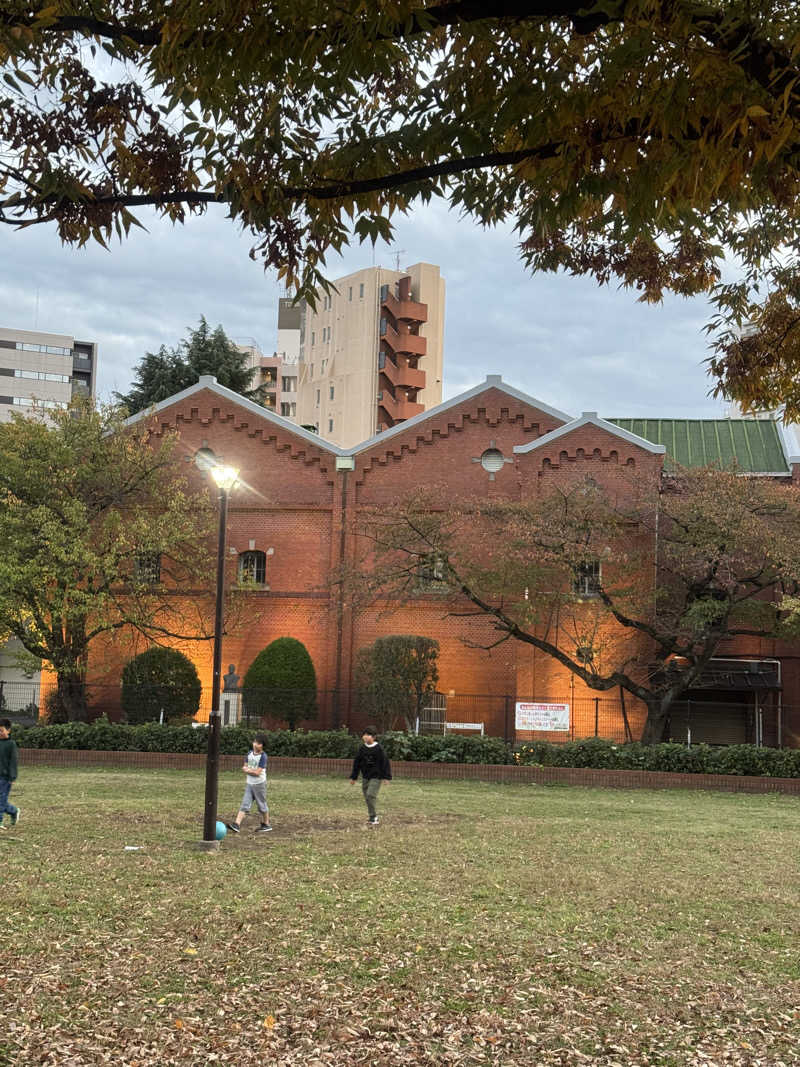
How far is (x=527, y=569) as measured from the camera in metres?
29.7

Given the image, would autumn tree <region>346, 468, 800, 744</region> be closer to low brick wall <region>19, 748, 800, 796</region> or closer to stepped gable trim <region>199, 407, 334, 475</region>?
low brick wall <region>19, 748, 800, 796</region>

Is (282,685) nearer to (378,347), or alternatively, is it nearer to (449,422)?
(449,422)

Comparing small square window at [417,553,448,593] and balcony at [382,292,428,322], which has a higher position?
balcony at [382,292,428,322]

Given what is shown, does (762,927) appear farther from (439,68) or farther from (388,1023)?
(439,68)

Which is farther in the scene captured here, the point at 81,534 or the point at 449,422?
the point at 449,422

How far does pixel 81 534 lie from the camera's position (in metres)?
29.6

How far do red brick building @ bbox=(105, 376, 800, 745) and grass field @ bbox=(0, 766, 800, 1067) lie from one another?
1577 cm

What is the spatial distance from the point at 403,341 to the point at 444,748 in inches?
2049

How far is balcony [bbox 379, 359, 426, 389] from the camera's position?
75.6 meters

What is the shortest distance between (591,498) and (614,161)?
2438 centimetres

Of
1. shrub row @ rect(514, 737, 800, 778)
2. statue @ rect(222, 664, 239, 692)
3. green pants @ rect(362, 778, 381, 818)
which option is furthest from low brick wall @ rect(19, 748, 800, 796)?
green pants @ rect(362, 778, 381, 818)

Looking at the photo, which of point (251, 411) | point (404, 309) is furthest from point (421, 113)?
point (404, 309)

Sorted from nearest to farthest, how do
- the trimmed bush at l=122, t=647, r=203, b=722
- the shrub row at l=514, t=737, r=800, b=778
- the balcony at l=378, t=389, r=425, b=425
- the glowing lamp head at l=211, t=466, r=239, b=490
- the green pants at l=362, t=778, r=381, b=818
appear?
the glowing lamp head at l=211, t=466, r=239, b=490, the green pants at l=362, t=778, r=381, b=818, the shrub row at l=514, t=737, r=800, b=778, the trimmed bush at l=122, t=647, r=203, b=722, the balcony at l=378, t=389, r=425, b=425

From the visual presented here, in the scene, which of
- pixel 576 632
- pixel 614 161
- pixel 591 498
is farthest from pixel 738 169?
pixel 576 632
